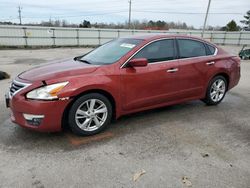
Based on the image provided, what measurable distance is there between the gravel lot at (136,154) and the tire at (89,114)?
0.14 metres

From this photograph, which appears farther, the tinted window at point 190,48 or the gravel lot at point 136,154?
the tinted window at point 190,48

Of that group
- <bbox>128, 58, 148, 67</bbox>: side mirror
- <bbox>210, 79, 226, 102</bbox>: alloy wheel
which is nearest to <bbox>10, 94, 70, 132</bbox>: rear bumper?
<bbox>128, 58, 148, 67</bbox>: side mirror

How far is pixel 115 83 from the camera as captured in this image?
377 cm

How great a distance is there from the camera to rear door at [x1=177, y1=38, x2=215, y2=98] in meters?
4.58

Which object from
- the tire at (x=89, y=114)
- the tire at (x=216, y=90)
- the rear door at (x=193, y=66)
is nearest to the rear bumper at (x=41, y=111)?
the tire at (x=89, y=114)

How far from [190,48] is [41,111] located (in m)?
3.07

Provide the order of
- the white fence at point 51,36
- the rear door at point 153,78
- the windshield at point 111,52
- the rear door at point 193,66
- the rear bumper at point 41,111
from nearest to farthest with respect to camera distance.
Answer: the rear bumper at point 41,111 < the rear door at point 153,78 < the windshield at point 111,52 < the rear door at point 193,66 < the white fence at point 51,36

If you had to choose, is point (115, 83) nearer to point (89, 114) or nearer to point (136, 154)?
point (89, 114)

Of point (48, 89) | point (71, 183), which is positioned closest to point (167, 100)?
point (48, 89)

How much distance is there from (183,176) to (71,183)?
1.26 m

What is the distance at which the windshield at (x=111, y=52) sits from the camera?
4.07m

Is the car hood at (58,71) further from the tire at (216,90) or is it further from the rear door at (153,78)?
the tire at (216,90)

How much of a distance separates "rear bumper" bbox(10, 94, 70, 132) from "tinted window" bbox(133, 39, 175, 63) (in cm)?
151

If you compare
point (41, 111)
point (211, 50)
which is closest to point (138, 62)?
point (41, 111)
